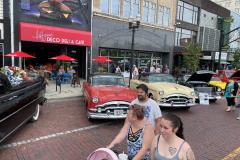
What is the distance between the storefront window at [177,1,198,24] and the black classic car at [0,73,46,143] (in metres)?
24.4

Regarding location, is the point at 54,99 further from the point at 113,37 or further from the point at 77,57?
the point at 113,37

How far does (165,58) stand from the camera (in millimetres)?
26516

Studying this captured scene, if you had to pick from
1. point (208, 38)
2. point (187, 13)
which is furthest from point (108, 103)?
point (208, 38)

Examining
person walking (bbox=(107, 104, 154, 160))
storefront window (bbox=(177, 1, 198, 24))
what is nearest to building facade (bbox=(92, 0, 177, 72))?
storefront window (bbox=(177, 1, 198, 24))

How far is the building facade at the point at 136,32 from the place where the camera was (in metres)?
18.9

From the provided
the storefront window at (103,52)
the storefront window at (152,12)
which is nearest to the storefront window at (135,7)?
the storefront window at (152,12)

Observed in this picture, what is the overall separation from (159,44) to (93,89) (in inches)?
739

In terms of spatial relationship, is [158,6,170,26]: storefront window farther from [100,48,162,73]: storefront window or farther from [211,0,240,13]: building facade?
[211,0,240,13]: building facade

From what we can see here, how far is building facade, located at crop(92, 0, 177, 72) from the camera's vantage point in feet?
62.1

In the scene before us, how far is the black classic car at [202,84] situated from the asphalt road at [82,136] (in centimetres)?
215

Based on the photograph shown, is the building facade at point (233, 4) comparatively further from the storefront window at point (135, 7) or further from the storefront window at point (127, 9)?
the storefront window at point (127, 9)

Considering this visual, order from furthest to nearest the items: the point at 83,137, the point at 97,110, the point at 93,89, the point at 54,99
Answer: the point at 54,99 < the point at 93,89 < the point at 97,110 < the point at 83,137

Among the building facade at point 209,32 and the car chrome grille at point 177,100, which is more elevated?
the building facade at point 209,32

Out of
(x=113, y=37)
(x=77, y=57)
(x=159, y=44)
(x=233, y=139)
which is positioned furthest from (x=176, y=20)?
(x=233, y=139)
